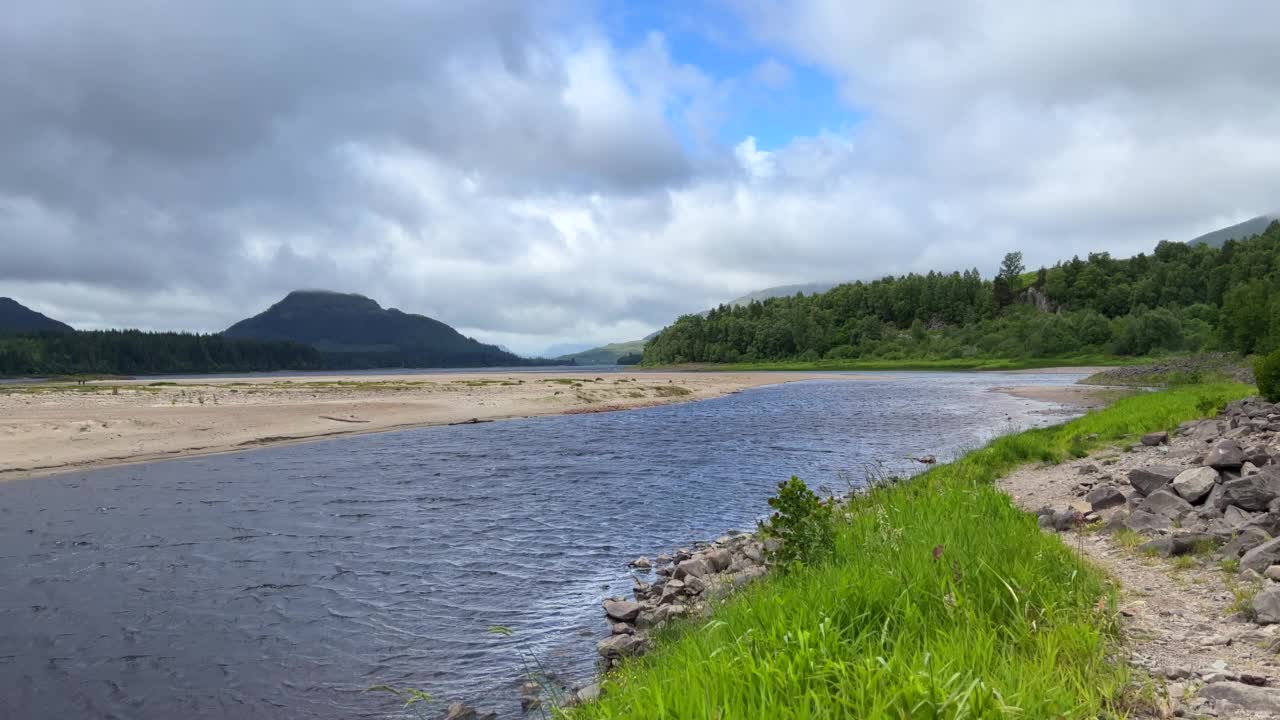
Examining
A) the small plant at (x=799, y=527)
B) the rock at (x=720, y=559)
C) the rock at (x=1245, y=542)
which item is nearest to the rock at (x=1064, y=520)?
the rock at (x=1245, y=542)

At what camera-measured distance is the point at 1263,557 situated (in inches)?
342

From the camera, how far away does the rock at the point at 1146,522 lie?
11555mm

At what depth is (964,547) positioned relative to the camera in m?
8.62

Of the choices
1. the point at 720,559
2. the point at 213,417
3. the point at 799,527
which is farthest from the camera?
the point at 213,417

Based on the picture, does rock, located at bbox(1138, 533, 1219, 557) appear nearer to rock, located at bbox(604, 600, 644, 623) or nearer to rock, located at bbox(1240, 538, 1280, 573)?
rock, located at bbox(1240, 538, 1280, 573)

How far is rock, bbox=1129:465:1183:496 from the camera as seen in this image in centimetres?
1356

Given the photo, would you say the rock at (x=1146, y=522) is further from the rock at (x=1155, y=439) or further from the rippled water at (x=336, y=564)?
the rock at (x=1155, y=439)

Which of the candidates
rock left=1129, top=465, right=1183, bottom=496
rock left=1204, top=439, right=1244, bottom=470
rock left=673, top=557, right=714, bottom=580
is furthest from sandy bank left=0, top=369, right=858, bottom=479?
rock left=1204, top=439, right=1244, bottom=470

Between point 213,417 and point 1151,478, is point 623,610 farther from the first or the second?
point 213,417

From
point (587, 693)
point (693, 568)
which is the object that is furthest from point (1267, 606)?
point (693, 568)

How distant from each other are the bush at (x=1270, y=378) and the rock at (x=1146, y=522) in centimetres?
1806

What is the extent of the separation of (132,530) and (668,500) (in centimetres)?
1574

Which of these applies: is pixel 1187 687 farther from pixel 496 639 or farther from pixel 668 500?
pixel 668 500

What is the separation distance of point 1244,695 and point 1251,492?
794 cm
